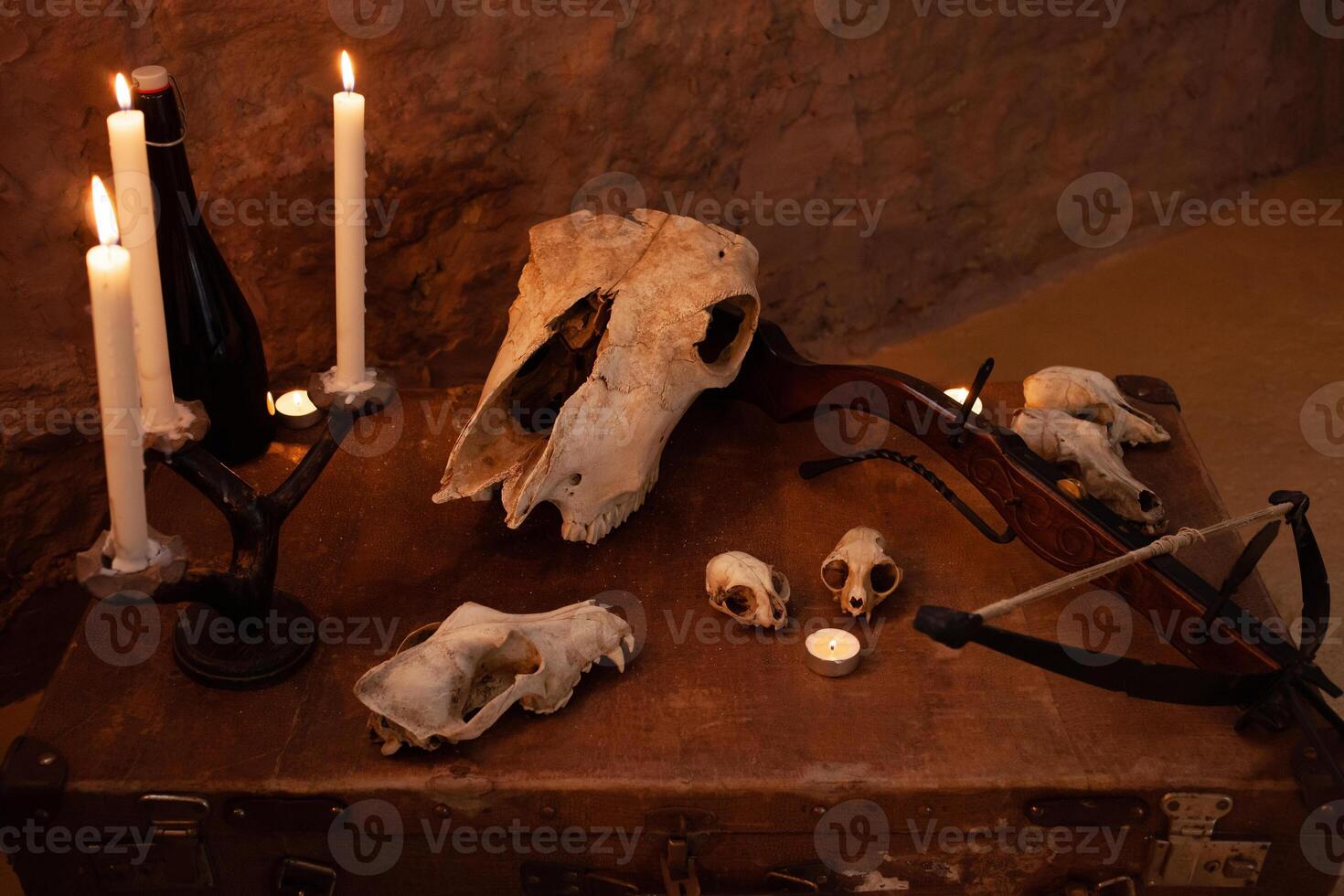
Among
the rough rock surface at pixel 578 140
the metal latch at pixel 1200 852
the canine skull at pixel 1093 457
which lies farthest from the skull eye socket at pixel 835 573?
the rough rock surface at pixel 578 140

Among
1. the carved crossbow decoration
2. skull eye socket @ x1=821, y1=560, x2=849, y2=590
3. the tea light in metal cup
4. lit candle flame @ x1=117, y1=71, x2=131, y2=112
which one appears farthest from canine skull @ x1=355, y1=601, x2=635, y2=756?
lit candle flame @ x1=117, y1=71, x2=131, y2=112

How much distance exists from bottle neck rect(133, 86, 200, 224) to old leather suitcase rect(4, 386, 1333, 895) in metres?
0.50

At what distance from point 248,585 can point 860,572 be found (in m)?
0.72

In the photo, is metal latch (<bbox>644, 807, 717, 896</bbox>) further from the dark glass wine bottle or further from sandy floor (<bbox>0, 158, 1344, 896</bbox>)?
sandy floor (<bbox>0, 158, 1344, 896</bbox>)

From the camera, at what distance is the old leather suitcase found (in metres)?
1.46

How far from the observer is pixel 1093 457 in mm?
1866

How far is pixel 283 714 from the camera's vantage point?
152 cm

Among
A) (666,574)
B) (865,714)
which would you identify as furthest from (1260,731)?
(666,574)

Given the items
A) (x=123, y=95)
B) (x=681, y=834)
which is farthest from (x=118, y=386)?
(x=681, y=834)

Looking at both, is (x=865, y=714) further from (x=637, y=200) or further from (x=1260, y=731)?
(x=637, y=200)

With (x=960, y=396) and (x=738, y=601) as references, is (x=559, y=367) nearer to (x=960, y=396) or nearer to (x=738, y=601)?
(x=738, y=601)

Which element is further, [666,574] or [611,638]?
[666,574]

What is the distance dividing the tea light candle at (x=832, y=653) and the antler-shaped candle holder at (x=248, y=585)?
569 millimetres

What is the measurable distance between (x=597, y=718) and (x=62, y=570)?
1153mm
